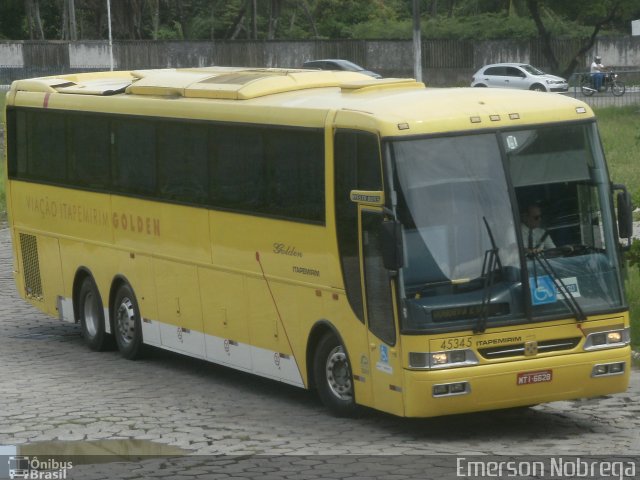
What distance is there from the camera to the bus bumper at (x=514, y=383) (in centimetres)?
1139

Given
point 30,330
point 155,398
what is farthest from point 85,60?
point 155,398

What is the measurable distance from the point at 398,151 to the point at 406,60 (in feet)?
236

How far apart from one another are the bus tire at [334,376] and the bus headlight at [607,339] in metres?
2.03

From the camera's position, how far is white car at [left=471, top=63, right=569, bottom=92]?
6334 centimetres

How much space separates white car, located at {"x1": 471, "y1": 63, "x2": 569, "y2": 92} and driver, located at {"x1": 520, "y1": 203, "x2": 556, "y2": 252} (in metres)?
51.8

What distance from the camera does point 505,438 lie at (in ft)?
38.6

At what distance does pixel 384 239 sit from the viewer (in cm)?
1145

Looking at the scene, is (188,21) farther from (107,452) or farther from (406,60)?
(107,452)

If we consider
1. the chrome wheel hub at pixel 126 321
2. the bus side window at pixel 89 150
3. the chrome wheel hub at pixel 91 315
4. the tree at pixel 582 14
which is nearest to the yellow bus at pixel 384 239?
the chrome wheel hub at pixel 126 321

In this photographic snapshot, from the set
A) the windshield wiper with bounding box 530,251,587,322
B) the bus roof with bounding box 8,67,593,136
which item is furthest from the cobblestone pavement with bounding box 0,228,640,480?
the bus roof with bounding box 8,67,593,136

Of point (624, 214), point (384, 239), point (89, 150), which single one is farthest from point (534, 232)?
point (89, 150)

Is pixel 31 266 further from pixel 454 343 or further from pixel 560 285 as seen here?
pixel 560 285

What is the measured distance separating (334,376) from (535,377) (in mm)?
2067

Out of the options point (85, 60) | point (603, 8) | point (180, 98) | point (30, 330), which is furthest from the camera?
point (85, 60)
